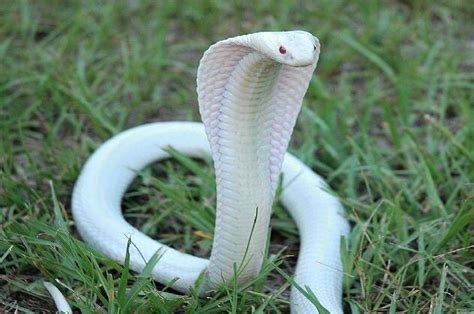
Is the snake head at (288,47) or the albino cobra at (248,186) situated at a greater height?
the snake head at (288,47)

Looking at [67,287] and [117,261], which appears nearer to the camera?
[67,287]

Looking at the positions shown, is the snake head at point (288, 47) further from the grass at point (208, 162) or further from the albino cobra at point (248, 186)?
the grass at point (208, 162)

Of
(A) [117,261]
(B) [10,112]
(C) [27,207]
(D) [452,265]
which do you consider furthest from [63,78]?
(D) [452,265]

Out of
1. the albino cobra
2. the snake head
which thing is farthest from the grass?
the snake head

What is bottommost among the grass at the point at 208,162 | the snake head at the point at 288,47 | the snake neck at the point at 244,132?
the grass at the point at 208,162

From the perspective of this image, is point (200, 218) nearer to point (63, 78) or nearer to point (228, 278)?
point (228, 278)

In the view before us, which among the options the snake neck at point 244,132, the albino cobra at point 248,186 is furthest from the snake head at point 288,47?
the snake neck at point 244,132

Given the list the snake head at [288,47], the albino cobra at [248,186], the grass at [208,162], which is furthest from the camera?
the grass at [208,162]
